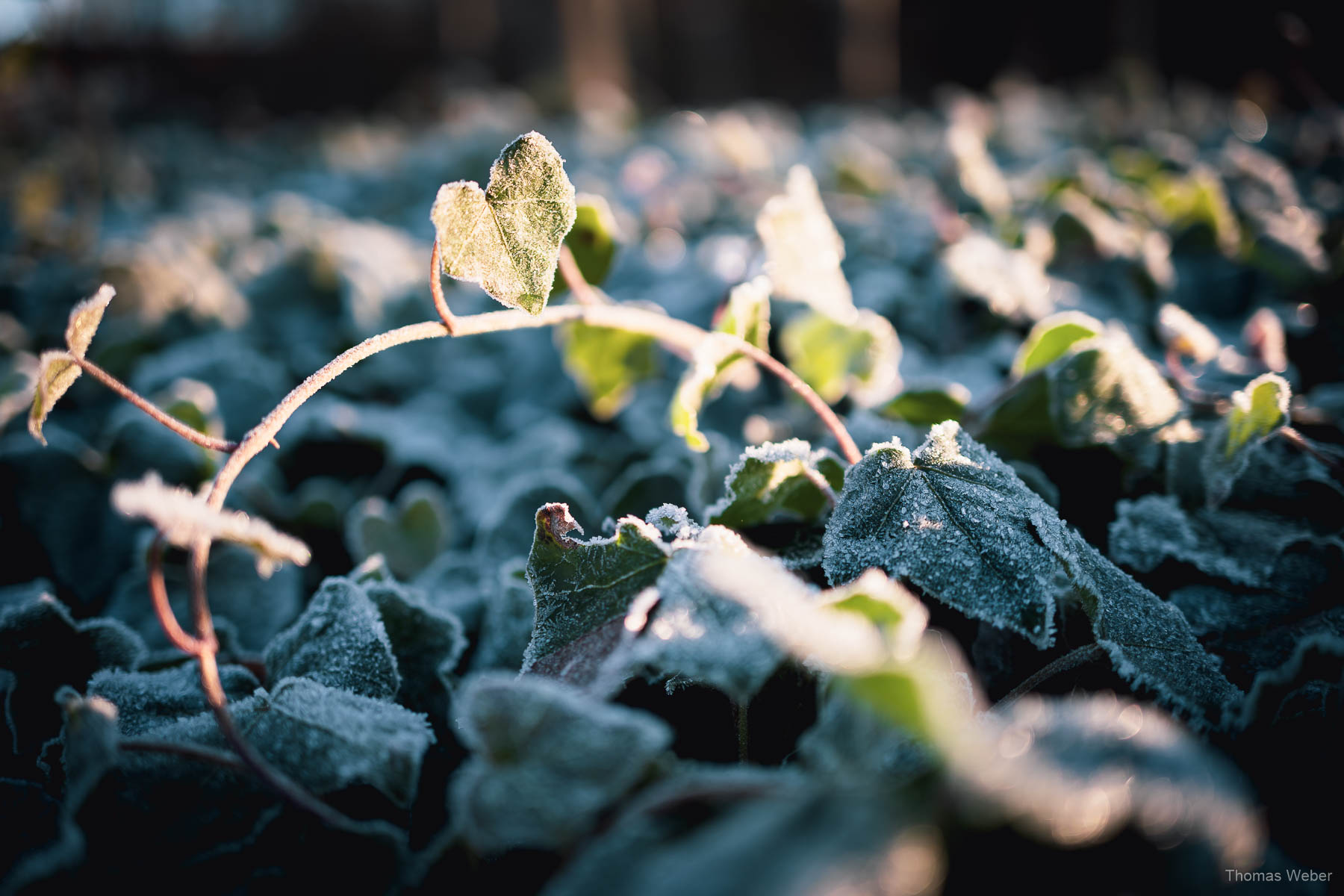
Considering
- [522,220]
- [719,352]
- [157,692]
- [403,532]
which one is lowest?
[403,532]

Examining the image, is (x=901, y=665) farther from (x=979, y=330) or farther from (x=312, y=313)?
(x=312, y=313)

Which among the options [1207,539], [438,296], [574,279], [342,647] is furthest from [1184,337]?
[342,647]

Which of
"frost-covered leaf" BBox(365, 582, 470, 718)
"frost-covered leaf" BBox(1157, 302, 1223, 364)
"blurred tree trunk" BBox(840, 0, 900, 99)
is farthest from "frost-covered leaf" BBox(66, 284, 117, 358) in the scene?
"blurred tree trunk" BBox(840, 0, 900, 99)

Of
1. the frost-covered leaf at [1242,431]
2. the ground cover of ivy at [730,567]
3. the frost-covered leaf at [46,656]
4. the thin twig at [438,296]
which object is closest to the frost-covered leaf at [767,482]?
the ground cover of ivy at [730,567]

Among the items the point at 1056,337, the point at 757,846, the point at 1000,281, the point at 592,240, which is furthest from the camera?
the point at 1000,281

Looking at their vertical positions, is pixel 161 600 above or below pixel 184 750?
above

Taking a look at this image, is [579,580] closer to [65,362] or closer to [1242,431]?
[65,362]
